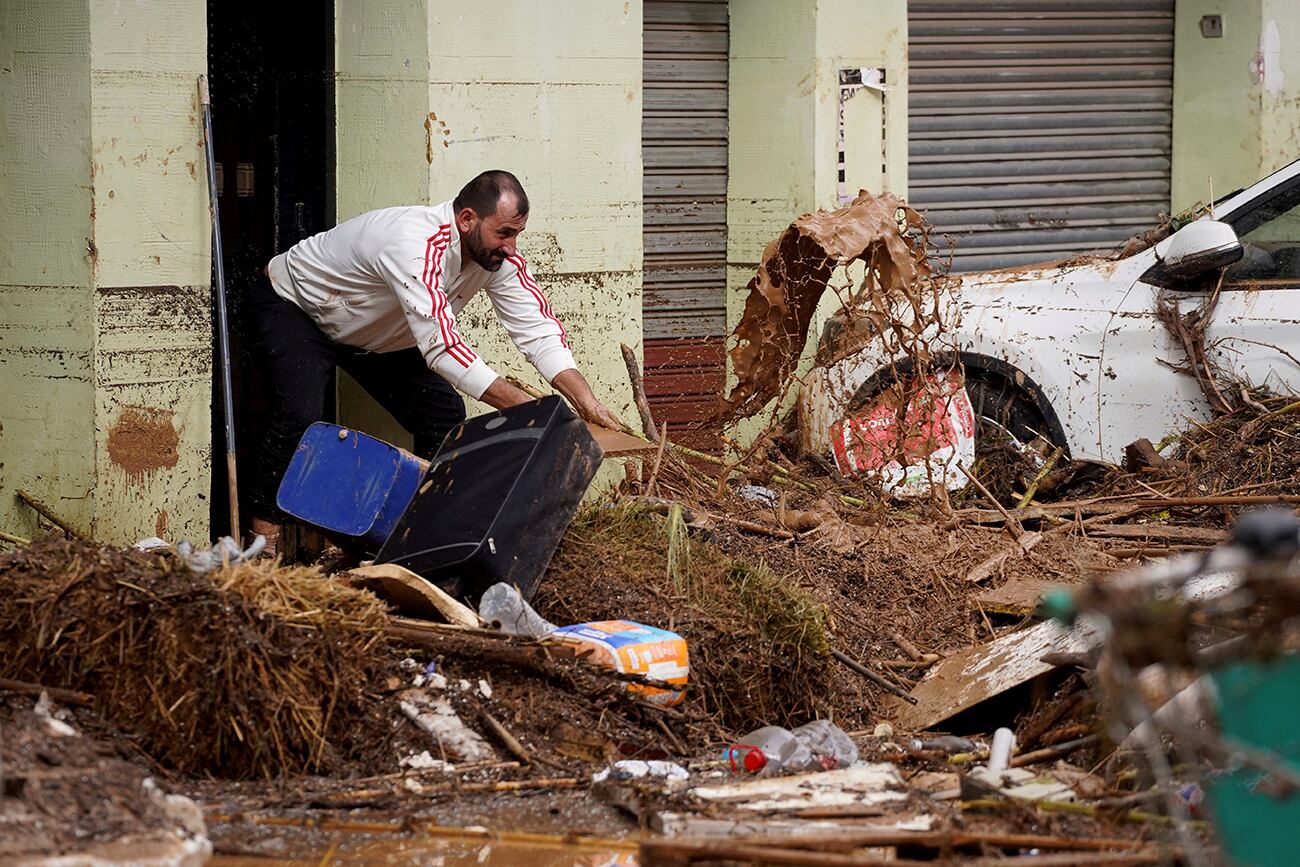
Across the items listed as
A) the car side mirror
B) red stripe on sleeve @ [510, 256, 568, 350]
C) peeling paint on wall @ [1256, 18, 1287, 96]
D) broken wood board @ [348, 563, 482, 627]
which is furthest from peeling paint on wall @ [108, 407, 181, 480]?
peeling paint on wall @ [1256, 18, 1287, 96]

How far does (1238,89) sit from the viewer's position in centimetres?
1129

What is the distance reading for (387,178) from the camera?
25.0 ft

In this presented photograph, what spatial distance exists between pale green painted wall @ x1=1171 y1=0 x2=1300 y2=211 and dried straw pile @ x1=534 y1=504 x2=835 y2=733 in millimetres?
6869

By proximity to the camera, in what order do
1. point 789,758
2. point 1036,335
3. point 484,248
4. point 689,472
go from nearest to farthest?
point 789,758, point 484,248, point 689,472, point 1036,335

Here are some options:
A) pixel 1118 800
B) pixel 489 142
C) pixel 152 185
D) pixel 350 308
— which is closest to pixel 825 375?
pixel 489 142

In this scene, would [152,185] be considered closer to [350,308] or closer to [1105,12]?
[350,308]

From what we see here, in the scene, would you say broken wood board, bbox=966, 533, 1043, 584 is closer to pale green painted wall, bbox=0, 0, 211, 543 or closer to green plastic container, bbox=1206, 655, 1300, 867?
pale green painted wall, bbox=0, 0, 211, 543

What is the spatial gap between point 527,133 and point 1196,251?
318 centimetres

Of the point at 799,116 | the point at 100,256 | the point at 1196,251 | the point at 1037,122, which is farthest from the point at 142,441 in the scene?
the point at 1037,122

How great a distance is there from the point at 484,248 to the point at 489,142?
1.33 metres

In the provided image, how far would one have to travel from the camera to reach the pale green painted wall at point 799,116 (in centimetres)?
920

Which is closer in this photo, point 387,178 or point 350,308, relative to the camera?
point 350,308

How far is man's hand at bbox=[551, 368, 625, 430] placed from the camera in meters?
6.61

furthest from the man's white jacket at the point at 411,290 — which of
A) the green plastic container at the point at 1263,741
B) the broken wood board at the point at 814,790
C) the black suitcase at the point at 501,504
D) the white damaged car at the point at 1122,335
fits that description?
the green plastic container at the point at 1263,741
